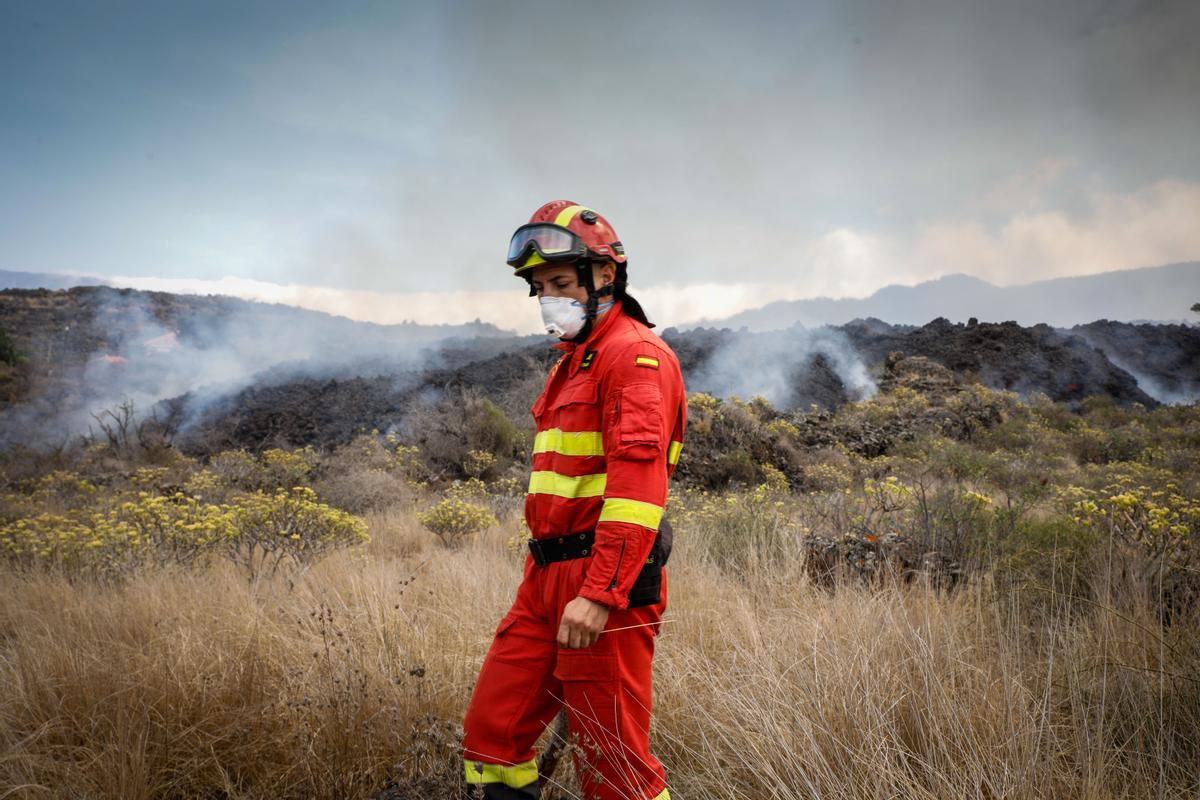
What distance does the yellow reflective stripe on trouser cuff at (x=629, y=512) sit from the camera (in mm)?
1705

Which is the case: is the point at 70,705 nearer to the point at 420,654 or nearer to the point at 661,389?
the point at 420,654

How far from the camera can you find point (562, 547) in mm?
1941

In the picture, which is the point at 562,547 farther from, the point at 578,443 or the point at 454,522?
the point at 454,522

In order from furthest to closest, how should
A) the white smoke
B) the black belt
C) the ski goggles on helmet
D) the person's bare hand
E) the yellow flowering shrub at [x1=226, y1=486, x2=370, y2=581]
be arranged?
the white smoke
the yellow flowering shrub at [x1=226, y1=486, x2=370, y2=581]
the ski goggles on helmet
the black belt
the person's bare hand

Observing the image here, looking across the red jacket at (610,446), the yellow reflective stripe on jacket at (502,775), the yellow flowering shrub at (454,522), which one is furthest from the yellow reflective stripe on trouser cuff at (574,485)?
the yellow flowering shrub at (454,522)

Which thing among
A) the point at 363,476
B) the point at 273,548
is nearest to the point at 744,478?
the point at 363,476

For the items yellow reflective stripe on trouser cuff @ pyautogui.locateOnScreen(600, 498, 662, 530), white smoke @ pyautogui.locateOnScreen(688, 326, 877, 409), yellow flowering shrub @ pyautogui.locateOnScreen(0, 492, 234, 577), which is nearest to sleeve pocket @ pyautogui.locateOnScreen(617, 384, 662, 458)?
yellow reflective stripe on trouser cuff @ pyautogui.locateOnScreen(600, 498, 662, 530)

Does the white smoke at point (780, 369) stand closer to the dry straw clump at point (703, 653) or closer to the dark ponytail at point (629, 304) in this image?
the dry straw clump at point (703, 653)

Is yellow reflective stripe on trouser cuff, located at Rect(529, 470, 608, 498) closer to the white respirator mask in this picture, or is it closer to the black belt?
the black belt

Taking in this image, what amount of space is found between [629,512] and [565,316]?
2.57 feet

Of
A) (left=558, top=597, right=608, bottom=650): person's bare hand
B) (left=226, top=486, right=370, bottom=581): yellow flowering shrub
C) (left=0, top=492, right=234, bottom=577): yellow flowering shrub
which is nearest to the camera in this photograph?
(left=558, top=597, right=608, bottom=650): person's bare hand

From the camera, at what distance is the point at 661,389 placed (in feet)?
6.29

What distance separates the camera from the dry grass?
1.96 meters

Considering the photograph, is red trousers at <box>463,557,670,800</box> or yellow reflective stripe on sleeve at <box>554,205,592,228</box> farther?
yellow reflective stripe on sleeve at <box>554,205,592,228</box>
